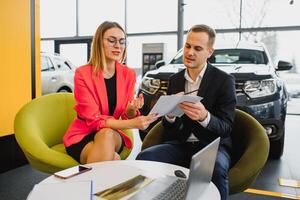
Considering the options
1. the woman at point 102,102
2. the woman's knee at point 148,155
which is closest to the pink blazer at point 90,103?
the woman at point 102,102

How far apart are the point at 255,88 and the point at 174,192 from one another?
2058 millimetres

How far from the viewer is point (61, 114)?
7.93 ft

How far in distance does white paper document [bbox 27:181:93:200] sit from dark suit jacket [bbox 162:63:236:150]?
845 millimetres

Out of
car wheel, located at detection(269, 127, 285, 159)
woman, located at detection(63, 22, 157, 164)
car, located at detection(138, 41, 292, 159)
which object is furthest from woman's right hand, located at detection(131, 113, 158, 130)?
car wheel, located at detection(269, 127, 285, 159)

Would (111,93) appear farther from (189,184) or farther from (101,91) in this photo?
(189,184)

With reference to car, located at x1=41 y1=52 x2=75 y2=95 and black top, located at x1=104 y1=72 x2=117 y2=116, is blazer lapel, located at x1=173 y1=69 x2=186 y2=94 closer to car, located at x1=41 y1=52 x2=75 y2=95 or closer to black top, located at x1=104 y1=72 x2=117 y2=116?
black top, located at x1=104 y1=72 x2=117 y2=116

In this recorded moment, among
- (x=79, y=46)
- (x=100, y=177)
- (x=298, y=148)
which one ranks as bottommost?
(x=298, y=148)

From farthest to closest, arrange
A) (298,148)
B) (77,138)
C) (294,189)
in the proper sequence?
(298,148)
(294,189)
(77,138)

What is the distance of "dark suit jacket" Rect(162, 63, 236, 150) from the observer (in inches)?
71.9

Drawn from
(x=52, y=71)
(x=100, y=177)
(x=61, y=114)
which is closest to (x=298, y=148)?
(x=61, y=114)

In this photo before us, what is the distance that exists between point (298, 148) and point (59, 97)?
10.6 feet

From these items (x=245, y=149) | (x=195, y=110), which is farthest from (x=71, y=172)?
(x=245, y=149)

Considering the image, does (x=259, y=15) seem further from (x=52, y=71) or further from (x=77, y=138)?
(x=77, y=138)

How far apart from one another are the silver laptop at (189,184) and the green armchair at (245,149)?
0.55 m
